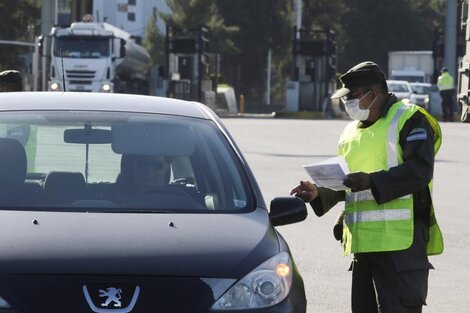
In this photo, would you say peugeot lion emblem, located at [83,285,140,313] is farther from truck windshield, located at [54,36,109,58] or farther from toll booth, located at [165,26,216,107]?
toll booth, located at [165,26,216,107]

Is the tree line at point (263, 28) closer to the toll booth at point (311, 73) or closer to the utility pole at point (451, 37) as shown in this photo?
the toll booth at point (311, 73)

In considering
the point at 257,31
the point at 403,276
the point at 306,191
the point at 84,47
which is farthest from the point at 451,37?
the point at 403,276

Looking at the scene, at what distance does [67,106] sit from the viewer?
6547mm

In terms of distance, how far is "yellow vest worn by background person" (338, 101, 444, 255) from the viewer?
6336mm

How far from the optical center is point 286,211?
614cm

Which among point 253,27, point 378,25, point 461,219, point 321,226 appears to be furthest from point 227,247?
point 378,25

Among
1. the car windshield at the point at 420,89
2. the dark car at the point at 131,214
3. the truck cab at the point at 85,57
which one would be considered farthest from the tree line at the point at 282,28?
the dark car at the point at 131,214

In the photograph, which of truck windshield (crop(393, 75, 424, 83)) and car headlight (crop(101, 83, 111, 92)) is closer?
car headlight (crop(101, 83, 111, 92))

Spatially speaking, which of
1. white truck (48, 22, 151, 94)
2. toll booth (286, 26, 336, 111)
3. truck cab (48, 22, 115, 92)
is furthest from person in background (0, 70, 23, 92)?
toll booth (286, 26, 336, 111)

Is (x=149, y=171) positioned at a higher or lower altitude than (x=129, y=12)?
higher

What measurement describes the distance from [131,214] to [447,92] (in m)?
40.7

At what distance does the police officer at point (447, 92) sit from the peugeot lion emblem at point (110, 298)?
4103cm

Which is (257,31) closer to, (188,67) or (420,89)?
(420,89)

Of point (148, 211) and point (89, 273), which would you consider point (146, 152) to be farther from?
point (89, 273)
